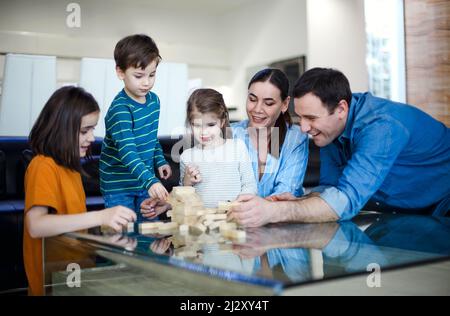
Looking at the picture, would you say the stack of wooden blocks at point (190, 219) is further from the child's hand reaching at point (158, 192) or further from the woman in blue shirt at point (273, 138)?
the woman in blue shirt at point (273, 138)

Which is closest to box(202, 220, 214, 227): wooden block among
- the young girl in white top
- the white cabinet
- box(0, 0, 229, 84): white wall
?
the young girl in white top

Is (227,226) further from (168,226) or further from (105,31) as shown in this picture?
(105,31)

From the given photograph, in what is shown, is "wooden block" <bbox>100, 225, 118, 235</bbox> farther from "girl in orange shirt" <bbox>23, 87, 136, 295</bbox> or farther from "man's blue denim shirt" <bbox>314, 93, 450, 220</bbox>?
"man's blue denim shirt" <bbox>314, 93, 450, 220</bbox>

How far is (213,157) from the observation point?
2416mm

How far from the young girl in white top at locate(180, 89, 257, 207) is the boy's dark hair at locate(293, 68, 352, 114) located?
0.40 meters

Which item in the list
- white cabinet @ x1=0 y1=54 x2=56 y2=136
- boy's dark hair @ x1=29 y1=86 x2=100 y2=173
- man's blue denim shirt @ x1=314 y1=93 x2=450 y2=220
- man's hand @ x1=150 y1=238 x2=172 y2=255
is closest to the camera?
man's hand @ x1=150 y1=238 x2=172 y2=255

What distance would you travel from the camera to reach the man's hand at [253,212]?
1.68m

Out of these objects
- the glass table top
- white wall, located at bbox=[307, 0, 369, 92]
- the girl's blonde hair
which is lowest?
the glass table top

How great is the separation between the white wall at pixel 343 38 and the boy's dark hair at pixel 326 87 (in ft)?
18.3

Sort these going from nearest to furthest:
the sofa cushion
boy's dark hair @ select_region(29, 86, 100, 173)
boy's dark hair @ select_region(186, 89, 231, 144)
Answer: boy's dark hair @ select_region(29, 86, 100, 173)
boy's dark hair @ select_region(186, 89, 231, 144)
the sofa cushion

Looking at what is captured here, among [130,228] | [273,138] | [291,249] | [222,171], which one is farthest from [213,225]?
[273,138]

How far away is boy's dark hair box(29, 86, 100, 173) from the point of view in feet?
5.80

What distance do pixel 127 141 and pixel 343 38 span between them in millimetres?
6032
